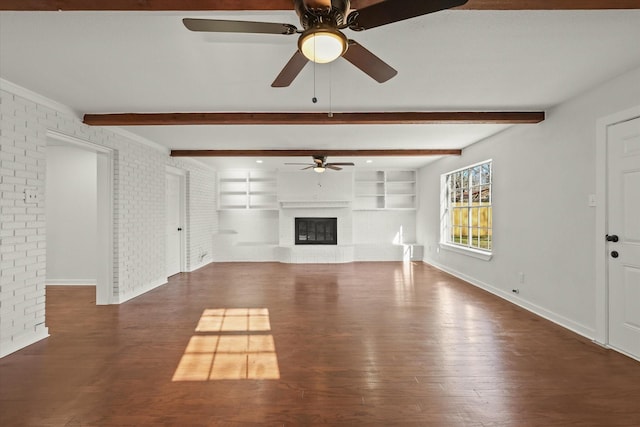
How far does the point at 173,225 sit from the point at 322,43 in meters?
6.11

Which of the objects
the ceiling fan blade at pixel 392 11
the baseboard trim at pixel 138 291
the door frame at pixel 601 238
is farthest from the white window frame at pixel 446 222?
the baseboard trim at pixel 138 291

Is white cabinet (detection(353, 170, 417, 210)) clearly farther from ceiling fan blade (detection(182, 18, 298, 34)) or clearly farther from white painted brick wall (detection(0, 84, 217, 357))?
ceiling fan blade (detection(182, 18, 298, 34))

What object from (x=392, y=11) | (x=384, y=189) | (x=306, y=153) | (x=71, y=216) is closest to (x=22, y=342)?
(x=71, y=216)

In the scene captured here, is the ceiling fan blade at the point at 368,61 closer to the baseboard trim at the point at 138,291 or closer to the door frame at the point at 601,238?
the door frame at the point at 601,238

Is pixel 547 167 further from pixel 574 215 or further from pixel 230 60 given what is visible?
pixel 230 60

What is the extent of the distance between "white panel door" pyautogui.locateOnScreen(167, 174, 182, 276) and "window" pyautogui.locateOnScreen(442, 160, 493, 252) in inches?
227

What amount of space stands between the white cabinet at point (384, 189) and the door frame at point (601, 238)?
5.61m

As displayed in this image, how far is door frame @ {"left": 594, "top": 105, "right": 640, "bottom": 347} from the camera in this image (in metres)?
3.03

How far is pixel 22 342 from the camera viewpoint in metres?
3.08

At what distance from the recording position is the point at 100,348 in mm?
3061

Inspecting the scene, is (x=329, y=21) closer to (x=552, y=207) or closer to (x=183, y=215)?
(x=552, y=207)

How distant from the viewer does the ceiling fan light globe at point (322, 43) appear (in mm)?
1479

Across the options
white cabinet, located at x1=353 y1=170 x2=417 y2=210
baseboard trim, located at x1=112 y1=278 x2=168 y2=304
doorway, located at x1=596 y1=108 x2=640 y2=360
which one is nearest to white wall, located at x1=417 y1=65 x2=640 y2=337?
doorway, located at x1=596 y1=108 x2=640 y2=360

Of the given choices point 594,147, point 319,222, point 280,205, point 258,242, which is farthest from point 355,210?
point 594,147
